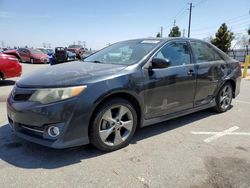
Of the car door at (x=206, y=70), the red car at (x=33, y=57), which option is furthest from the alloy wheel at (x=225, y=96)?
the red car at (x=33, y=57)

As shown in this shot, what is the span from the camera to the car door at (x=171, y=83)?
360 cm

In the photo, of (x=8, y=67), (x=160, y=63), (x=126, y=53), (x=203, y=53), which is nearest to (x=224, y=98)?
(x=203, y=53)

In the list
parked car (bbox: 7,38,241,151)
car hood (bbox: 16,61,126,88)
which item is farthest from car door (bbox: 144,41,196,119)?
car hood (bbox: 16,61,126,88)

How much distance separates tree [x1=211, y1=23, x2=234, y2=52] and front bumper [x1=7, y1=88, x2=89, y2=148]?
3724 cm

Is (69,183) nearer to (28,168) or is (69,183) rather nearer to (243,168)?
(28,168)

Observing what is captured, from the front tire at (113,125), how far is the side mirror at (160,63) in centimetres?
68

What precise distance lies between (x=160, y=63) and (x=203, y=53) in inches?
60.7

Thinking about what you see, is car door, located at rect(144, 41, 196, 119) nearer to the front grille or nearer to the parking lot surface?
the parking lot surface

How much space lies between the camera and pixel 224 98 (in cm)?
528

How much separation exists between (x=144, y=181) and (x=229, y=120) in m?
2.87

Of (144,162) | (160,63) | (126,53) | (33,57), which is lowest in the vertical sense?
(144,162)

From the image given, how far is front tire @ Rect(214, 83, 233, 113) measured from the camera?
511cm

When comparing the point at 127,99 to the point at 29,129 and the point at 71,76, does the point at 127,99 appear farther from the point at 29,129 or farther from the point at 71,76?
the point at 29,129

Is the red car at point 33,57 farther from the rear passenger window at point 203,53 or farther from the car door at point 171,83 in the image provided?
the car door at point 171,83
